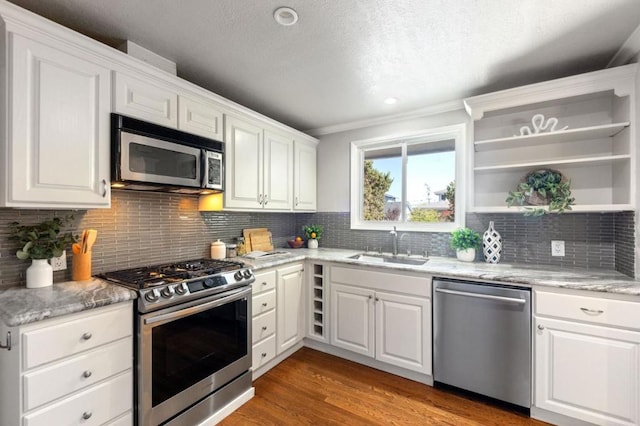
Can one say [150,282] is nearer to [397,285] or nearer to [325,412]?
[325,412]

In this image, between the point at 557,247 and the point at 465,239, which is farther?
the point at 465,239

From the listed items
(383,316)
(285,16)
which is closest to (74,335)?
(285,16)

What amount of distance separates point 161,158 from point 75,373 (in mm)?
1263

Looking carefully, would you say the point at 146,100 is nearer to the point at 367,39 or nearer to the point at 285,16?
the point at 285,16

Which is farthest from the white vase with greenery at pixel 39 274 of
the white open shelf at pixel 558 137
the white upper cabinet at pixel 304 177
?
the white open shelf at pixel 558 137

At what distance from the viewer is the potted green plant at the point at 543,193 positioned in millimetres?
2137

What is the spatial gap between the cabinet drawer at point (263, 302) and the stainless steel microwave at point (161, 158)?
943mm

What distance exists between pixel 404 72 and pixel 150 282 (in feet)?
7.44

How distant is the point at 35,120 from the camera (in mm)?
1432

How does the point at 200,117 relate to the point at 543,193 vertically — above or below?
above

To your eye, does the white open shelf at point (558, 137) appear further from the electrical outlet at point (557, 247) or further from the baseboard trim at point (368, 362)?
the baseboard trim at point (368, 362)

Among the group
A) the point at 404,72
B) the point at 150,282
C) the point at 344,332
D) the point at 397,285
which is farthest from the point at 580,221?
the point at 150,282

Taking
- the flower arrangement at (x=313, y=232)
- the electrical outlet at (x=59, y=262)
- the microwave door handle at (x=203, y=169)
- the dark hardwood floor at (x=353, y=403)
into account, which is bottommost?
the dark hardwood floor at (x=353, y=403)

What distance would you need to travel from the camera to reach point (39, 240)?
1598 mm
